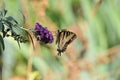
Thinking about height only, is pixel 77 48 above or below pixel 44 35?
below

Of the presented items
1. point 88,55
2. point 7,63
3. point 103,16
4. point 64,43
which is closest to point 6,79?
point 7,63

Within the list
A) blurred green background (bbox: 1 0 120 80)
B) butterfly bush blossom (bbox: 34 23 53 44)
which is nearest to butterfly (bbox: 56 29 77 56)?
butterfly bush blossom (bbox: 34 23 53 44)

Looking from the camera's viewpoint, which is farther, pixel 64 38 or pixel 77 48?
pixel 77 48

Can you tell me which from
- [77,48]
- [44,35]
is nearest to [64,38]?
[44,35]

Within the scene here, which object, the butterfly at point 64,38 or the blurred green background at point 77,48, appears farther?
the blurred green background at point 77,48

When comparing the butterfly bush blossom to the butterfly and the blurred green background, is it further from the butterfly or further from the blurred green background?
the blurred green background

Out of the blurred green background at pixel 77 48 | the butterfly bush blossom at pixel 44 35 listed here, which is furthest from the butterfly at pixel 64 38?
the blurred green background at pixel 77 48

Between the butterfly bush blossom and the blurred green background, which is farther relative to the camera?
the blurred green background

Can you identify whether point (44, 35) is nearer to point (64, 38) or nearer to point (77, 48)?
point (64, 38)

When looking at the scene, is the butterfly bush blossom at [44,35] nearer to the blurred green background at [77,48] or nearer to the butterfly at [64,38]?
the butterfly at [64,38]
